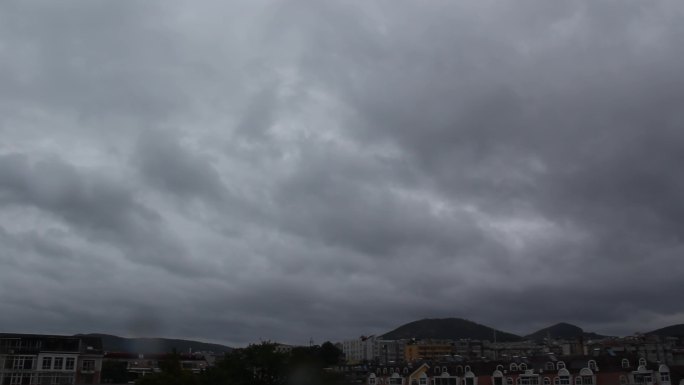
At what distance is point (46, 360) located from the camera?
99688 millimetres

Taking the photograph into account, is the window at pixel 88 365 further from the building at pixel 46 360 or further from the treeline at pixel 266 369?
the treeline at pixel 266 369

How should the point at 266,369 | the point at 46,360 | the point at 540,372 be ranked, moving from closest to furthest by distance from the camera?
the point at 266,369 → the point at 46,360 → the point at 540,372

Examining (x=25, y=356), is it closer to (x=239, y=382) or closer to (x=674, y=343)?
(x=239, y=382)

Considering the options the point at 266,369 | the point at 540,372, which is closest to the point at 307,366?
the point at 266,369

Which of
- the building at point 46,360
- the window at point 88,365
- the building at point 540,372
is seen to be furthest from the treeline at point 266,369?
the window at point 88,365

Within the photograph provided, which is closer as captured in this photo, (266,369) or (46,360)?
(266,369)

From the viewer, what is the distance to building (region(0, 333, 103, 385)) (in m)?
97.0

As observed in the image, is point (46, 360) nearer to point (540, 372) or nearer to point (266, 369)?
point (266, 369)

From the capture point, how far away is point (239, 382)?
228ft

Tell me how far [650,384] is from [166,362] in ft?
197

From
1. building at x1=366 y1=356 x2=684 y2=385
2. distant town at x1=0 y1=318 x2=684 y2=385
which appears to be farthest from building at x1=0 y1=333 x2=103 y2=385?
building at x1=366 y1=356 x2=684 y2=385

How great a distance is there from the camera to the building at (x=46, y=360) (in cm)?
9700

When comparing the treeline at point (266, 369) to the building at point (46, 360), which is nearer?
the treeline at point (266, 369)

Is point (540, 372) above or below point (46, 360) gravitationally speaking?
below
